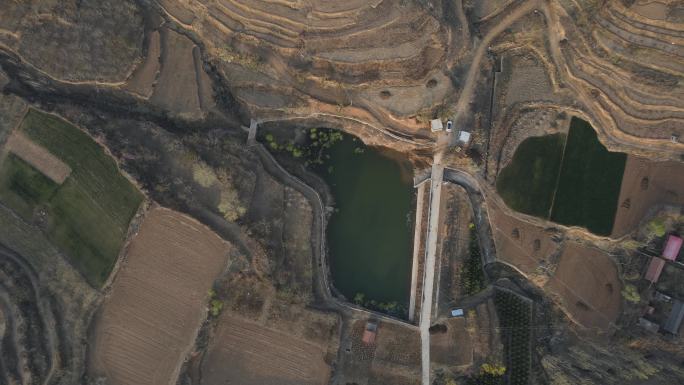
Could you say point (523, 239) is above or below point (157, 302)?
above

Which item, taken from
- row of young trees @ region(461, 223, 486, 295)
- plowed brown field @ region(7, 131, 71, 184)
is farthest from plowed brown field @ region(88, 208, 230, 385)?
row of young trees @ region(461, 223, 486, 295)

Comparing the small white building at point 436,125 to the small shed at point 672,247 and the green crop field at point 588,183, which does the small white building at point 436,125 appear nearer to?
the green crop field at point 588,183

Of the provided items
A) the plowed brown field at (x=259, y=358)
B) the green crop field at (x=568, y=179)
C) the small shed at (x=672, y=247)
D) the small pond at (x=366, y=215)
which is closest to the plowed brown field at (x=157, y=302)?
the plowed brown field at (x=259, y=358)

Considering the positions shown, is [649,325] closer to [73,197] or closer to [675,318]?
[675,318]

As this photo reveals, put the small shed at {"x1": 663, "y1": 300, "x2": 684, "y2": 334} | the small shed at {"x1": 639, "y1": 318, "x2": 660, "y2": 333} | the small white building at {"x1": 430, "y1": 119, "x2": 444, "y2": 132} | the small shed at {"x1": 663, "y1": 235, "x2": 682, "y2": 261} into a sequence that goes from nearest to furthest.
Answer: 1. the small shed at {"x1": 663, "y1": 300, "x2": 684, "y2": 334}
2. the small shed at {"x1": 663, "y1": 235, "x2": 682, "y2": 261}
3. the small shed at {"x1": 639, "y1": 318, "x2": 660, "y2": 333}
4. the small white building at {"x1": 430, "y1": 119, "x2": 444, "y2": 132}

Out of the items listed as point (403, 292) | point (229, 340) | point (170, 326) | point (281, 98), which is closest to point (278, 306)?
point (229, 340)

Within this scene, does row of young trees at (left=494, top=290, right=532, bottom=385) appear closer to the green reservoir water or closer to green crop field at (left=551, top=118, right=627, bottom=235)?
green crop field at (left=551, top=118, right=627, bottom=235)

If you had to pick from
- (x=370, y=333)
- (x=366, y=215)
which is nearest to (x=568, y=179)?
(x=366, y=215)
